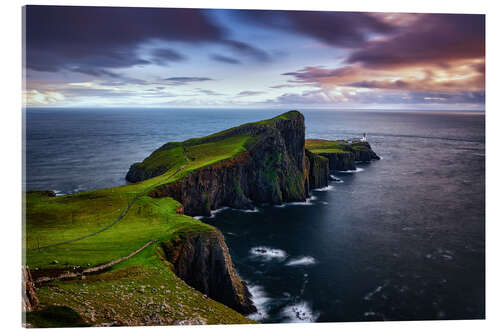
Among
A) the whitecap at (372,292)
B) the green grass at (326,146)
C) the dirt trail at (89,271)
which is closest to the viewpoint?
the dirt trail at (89,271)

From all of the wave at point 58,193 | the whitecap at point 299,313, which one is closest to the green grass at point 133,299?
the whitecap at point 299,313

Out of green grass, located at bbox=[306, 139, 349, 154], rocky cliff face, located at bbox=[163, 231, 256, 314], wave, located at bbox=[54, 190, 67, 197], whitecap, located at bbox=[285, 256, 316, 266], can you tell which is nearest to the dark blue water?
whitecap, located at bbox=[285, 256, 316, 266]

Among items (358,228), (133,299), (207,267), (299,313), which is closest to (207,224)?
(207,267)

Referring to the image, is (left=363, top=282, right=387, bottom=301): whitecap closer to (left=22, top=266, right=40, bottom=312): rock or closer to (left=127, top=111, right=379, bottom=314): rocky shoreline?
(left=22, top=266, right=40, bottom=312): rock

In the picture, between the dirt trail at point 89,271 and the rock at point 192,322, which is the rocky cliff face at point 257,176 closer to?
the dirt trail at point 89,271

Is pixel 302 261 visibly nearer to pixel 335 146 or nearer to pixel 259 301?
pixel 259 301
